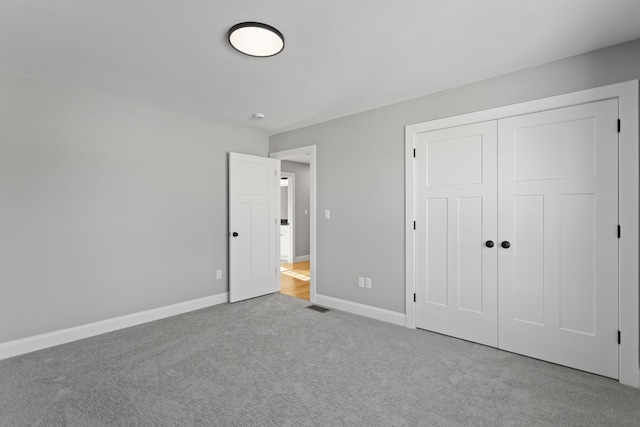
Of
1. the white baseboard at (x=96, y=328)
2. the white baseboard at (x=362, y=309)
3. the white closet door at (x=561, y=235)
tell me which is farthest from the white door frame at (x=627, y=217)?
the white baseboard at (x=96, y=328)

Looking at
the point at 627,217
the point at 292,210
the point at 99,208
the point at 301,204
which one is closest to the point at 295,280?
the point at 292,210

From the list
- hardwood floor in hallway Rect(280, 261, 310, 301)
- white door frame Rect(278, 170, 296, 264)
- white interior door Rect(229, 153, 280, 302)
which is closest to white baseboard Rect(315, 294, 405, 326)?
hardwood floor in hallway Rect(280, 261, 310, 301)

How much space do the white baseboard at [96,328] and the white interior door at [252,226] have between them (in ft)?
1.49

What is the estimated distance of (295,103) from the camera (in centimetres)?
341

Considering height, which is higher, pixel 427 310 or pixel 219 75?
pixel 219 75

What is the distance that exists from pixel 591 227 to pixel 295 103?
288cm

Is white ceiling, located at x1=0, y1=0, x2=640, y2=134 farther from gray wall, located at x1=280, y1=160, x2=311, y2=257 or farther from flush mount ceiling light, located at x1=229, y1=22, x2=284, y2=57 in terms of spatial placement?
gray wall, located at x1=280, y1=160, x2=311, y2=257

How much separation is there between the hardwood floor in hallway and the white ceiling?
283cm

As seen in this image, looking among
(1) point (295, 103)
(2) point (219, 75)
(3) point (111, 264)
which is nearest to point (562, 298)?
(1) point (295, 103)

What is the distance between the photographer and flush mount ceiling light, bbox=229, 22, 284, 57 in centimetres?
197

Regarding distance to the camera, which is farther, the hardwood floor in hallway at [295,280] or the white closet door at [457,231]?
the hardwood floor in hallway at [295,280]

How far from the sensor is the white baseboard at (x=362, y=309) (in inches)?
132

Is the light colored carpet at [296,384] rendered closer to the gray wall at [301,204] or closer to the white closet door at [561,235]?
the white closet door at [561,235]

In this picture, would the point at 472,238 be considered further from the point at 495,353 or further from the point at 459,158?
the point at 495,353
